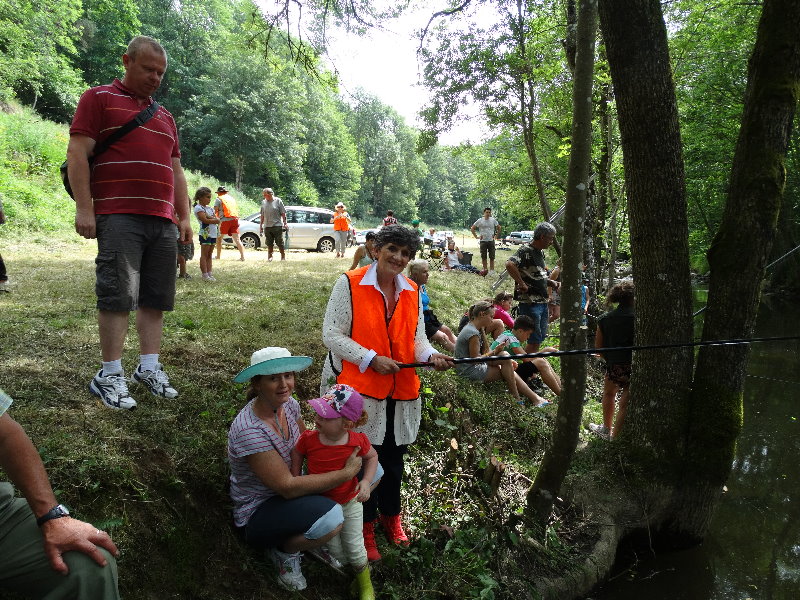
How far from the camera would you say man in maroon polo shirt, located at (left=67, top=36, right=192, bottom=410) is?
9.14 ft

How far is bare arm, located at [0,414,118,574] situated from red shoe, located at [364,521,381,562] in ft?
5.75

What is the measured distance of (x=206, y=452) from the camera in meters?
3.03

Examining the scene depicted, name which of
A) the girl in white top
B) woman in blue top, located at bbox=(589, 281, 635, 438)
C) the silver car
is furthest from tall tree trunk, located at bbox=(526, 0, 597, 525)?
the silver car

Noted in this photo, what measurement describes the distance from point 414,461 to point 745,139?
11.6 ft

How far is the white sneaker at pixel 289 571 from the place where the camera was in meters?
2.64

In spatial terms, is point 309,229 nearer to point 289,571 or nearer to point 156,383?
point 156,383

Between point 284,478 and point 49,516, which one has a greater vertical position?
point 49,516

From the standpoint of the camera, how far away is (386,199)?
59.6 meters

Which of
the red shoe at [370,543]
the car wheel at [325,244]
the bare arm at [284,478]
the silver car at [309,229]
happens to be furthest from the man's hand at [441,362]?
the car wheel at [325,244]

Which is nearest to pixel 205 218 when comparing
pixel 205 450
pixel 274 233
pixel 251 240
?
pixel 274 233

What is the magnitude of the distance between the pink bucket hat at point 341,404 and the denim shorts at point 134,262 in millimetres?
1283

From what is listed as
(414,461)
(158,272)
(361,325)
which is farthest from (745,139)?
(158,272)

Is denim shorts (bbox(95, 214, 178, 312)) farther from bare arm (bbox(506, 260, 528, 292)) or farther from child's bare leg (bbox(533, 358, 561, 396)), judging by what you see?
child's bare leg (bbox(533, 358, 561, 396))

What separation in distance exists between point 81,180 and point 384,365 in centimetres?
190
